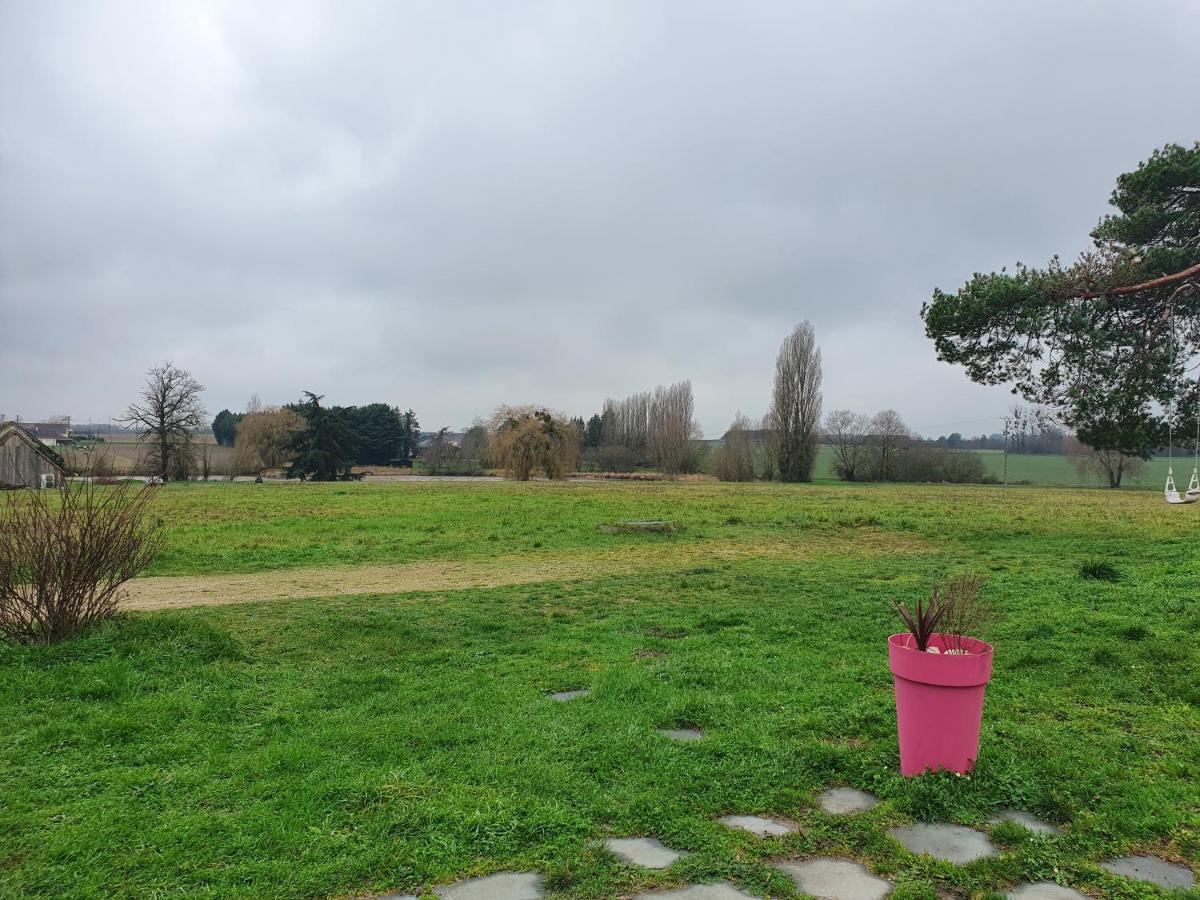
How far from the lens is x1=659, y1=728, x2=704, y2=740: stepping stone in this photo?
165 inches

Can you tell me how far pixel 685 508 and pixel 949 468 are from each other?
46229 mm

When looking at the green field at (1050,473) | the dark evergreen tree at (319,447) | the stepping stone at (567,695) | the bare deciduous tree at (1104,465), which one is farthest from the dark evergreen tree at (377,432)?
the stepping stone at (567,695)

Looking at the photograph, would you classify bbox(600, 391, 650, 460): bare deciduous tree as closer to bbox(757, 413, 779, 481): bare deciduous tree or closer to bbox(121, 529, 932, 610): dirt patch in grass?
bbox(757, 413, 779, 481): bare deciduous tree

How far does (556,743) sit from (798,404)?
58.5 meters

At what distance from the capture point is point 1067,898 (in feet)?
8.30

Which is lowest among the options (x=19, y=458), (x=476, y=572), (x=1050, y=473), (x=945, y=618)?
(x=476, y=572)

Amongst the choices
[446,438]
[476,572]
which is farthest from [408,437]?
[476,572]

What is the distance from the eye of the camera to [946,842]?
2947 mm

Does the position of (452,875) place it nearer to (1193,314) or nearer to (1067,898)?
(1067,898)

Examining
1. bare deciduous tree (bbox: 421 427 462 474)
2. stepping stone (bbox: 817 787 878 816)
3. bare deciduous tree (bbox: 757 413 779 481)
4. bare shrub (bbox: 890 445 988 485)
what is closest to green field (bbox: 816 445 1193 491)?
bare shrub (bbox: 890 445 988 485)

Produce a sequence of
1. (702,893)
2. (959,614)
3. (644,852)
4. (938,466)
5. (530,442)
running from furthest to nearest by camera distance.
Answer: (938,466)
(530,442)
(959,614)
(644,852)
(702,893)

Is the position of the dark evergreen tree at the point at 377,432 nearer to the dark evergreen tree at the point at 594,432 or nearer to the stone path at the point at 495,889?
the dark evergreen tree at the point at 594,432

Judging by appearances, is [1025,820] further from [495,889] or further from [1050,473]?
[1050,473]

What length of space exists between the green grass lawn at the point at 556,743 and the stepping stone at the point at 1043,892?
0.05 m
